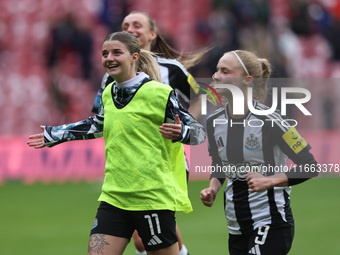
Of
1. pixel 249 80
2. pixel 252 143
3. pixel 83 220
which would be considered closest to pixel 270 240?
pixel 252 143

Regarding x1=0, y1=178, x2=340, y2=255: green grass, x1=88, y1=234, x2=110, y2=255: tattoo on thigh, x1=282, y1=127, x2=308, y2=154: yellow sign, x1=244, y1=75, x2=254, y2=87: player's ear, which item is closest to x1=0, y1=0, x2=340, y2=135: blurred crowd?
x1=0, y1=178, x2=340, y2=255: green grass

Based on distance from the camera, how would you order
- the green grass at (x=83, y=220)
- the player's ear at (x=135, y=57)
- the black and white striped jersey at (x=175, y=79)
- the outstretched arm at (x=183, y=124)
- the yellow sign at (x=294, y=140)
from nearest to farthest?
1. the yellow sign at (x=294, y=140)
2. the outstretched arm at (x=183, y=124)
3. the player's ear at (x=135, y=57)
4. the black and white striped jersey at (x=175, y=79)
5. the green grass at (x=83, y=220)

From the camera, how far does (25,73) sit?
17422 millimetres

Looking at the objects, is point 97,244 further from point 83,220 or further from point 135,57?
point 83,220

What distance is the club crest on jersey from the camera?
15.3 feet

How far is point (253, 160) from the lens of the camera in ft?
15.3

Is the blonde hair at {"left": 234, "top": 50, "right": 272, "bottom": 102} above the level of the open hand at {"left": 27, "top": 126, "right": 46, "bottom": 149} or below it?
above

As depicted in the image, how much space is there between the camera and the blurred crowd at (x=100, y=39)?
15.0m

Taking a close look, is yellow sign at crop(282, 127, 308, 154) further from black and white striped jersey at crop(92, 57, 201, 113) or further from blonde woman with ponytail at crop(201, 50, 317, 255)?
black and white striped jersey at crop(92, 57, 201, 113)

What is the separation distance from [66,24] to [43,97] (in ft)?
7.84

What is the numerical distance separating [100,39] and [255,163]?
12.9 m

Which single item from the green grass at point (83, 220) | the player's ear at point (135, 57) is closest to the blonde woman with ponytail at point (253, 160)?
the player's ear at point (135, 57)

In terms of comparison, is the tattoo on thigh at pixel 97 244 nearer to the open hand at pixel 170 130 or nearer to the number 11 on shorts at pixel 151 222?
the number 11 on shorts at pixel 151 222

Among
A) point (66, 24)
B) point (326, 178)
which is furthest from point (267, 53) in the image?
point (66, 24)
